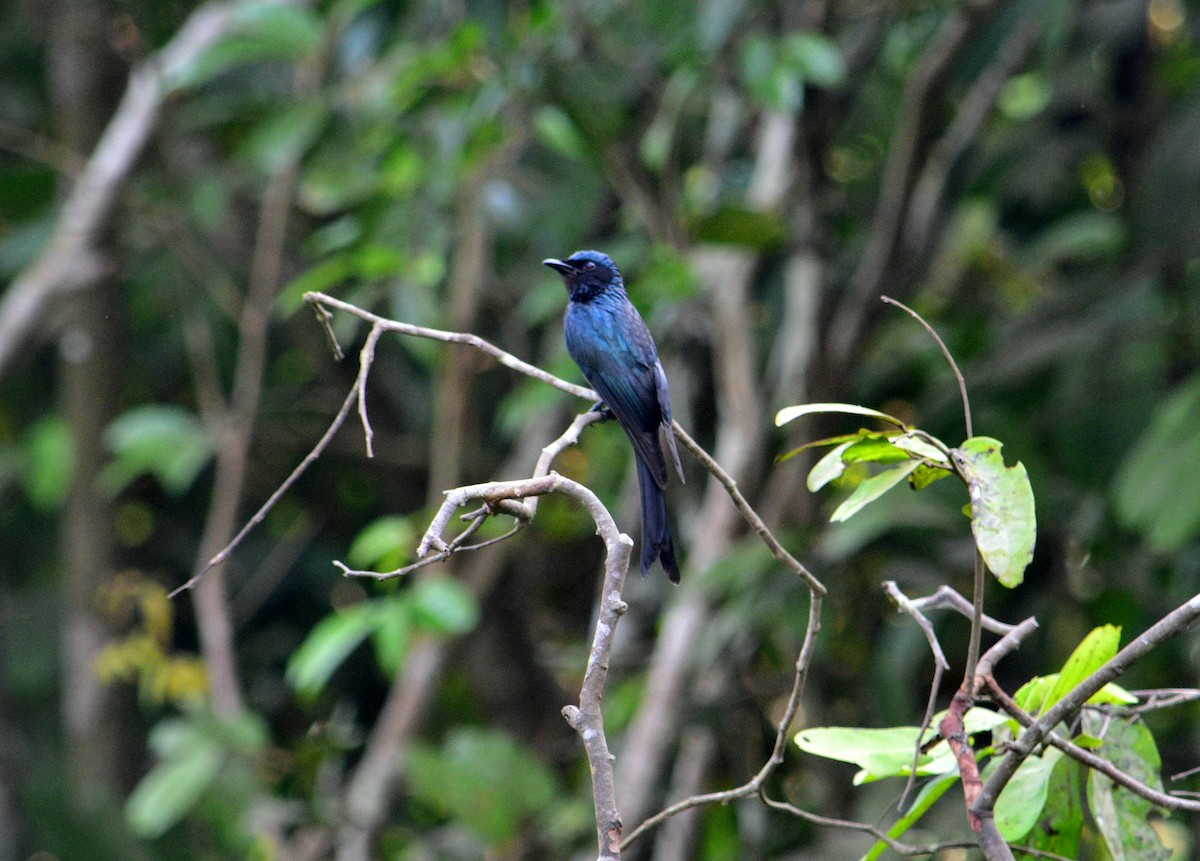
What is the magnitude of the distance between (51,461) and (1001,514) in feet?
18.1

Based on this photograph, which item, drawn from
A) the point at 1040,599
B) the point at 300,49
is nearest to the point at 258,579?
the point at 300,49

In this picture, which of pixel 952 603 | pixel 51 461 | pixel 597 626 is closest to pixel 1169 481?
pixel 952 603

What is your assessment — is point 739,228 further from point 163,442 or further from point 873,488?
point 873,488

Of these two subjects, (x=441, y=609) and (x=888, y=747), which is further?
(x=441, y=609)

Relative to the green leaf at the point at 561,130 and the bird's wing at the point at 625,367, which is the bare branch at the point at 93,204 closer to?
the green leaf at the point at 561,130

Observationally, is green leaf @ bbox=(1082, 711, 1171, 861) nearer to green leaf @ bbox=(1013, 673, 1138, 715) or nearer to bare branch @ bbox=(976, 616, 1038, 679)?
green leaf @ bbox=(1013, 673, 1138, 715)

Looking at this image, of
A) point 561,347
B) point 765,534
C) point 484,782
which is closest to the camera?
point 765,534

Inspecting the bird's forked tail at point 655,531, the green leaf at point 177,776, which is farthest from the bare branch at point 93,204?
the bird's forked tail at point 655,531

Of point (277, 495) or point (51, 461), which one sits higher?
point (277, 495)

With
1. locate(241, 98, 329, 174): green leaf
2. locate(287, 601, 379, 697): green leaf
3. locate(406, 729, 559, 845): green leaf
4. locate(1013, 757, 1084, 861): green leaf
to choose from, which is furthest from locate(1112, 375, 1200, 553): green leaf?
locate(241, 98, 329, 174): green leaf

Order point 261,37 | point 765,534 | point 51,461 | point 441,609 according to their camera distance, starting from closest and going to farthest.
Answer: point 765,534 < point 441,609 < point 261,37 < point 51,461

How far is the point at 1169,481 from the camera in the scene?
3.63 meters

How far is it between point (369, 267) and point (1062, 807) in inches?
118

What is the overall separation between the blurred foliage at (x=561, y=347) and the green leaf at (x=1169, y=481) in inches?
0.4
